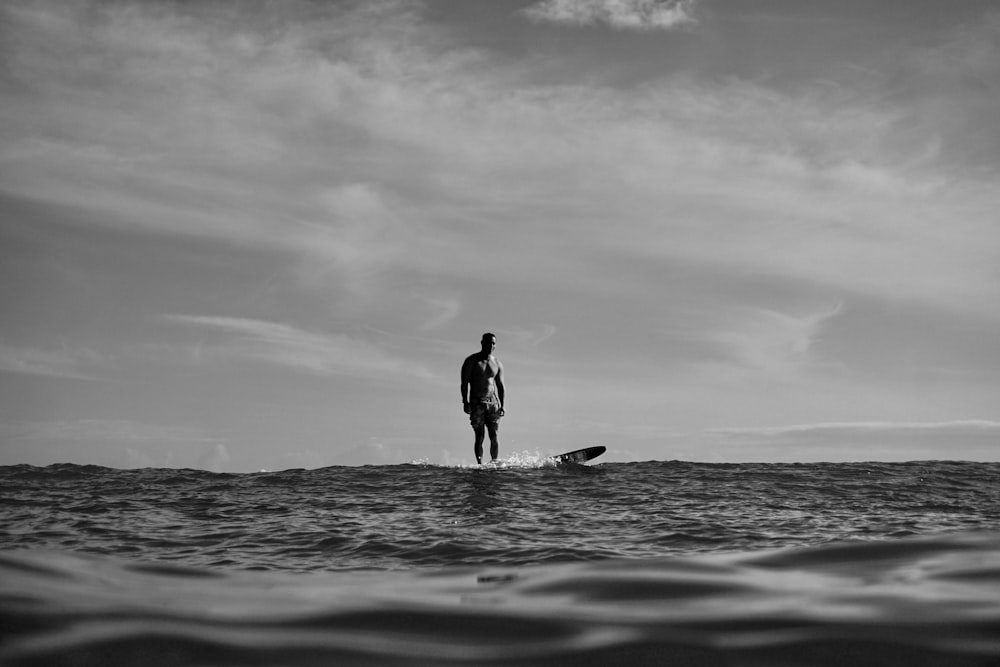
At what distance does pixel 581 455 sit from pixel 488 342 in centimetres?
326

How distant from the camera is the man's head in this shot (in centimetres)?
1527

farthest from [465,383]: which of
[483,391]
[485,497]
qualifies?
[485,497]

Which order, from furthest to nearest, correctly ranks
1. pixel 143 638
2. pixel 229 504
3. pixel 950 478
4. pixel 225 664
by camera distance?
pixel 950 478, pixel 229 504, pixel 143 638, pixel 225 664

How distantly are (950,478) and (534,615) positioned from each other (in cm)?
1519

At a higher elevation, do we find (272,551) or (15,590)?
(15,590)

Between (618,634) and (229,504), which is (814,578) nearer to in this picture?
(618,634)

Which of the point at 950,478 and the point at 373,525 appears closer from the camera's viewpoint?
the point at 373,525

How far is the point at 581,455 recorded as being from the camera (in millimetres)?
15844

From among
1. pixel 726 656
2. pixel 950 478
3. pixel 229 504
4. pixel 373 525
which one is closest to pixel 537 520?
pixel 373 525

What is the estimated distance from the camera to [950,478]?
1454cm

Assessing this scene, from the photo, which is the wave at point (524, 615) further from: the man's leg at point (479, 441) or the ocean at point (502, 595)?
the man's leg at point (479, 441)

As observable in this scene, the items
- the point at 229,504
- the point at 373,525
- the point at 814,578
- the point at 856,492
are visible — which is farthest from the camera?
the point at 856,492

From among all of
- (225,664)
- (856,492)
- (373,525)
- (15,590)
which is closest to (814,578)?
(225,664)

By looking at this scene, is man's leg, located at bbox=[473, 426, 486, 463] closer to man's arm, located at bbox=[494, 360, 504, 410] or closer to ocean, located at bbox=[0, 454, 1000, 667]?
man's arm, located at bbox=[494, 360, 504, 410]
